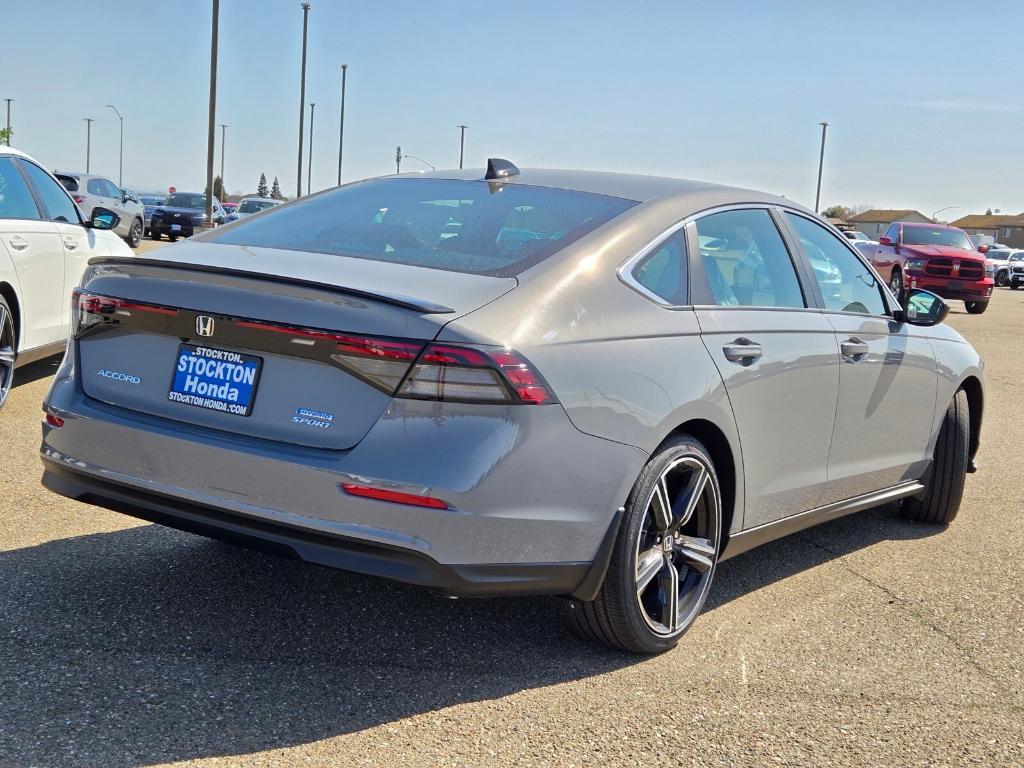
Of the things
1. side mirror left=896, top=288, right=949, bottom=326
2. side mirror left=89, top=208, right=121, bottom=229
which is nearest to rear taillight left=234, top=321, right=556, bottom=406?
side mirror left=896, top=288, right=949, bottom=326

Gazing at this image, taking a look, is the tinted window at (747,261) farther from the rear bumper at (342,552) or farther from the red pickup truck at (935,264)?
the red pickup truck at (935,264)

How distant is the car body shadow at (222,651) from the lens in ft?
10.2

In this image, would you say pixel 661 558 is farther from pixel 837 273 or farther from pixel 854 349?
pixel 837 273

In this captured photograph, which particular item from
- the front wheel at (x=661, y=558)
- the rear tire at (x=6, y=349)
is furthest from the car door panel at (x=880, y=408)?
the rear tire at (x=6, y=349)

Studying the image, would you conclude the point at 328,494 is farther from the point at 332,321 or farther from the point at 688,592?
the point at 688,592

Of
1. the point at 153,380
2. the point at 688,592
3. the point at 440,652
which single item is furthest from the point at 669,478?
the point at 153,380

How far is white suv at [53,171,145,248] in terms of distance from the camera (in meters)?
25.6

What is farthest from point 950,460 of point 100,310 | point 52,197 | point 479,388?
point 52,197

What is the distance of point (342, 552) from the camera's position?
10.5ft

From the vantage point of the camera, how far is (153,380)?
3.53 metres

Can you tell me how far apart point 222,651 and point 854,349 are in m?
2.75

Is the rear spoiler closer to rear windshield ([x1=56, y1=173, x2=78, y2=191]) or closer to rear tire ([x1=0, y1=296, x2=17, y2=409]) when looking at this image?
rear tire ([x1=0, y1=296, x2=17, y2=409])

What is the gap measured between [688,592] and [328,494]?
149cm

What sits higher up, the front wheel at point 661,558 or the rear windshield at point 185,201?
the rear windshield at point 185,201
